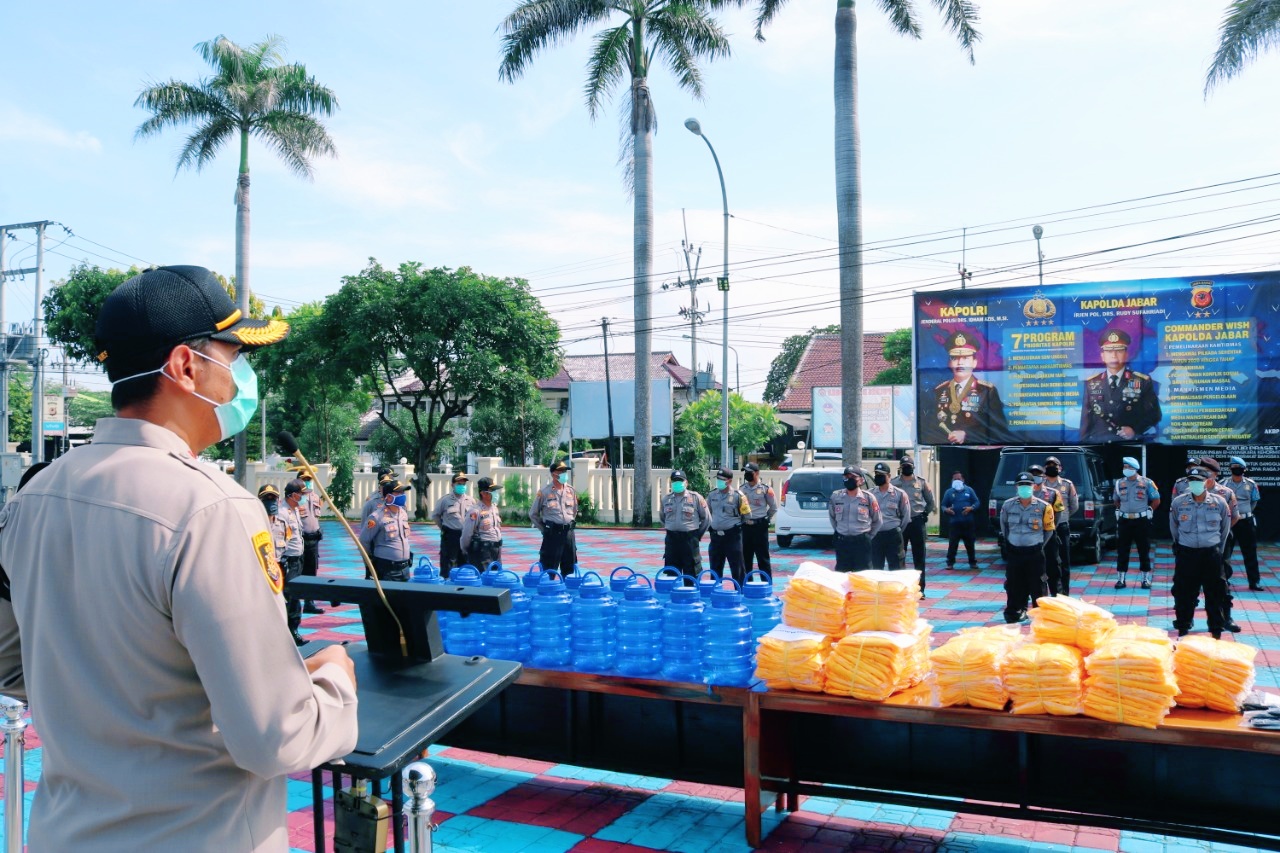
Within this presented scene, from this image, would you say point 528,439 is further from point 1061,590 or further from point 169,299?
point 169,299

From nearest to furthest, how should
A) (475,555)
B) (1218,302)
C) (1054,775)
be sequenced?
(1054,775), (475,555), (1218,302)

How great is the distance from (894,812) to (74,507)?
477cm

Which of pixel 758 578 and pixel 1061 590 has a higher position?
pixel 758 578

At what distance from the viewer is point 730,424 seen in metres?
38.3

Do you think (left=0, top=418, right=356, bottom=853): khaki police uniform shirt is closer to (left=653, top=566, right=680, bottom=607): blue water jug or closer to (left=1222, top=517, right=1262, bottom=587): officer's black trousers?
(left=653, top=566, right=680, bottom=607): blue water jug

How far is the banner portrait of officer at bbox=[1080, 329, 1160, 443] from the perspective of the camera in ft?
62.1

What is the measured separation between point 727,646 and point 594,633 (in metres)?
0.81

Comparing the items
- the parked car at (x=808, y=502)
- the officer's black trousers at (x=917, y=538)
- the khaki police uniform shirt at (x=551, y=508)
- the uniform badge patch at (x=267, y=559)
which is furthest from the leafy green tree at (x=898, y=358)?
the uniform badge patch at (x=267, y=559)

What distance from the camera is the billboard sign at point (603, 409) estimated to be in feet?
102

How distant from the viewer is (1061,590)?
42.1ft

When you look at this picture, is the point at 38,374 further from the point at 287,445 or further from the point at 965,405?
the point at 287,445

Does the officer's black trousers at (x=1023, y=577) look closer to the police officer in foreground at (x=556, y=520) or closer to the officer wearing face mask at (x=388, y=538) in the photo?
the police officer in foreground at (x=556, y=520)

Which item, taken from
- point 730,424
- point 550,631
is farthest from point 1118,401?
point 730,424

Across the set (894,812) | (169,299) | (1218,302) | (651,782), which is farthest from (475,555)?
(1218,302)
